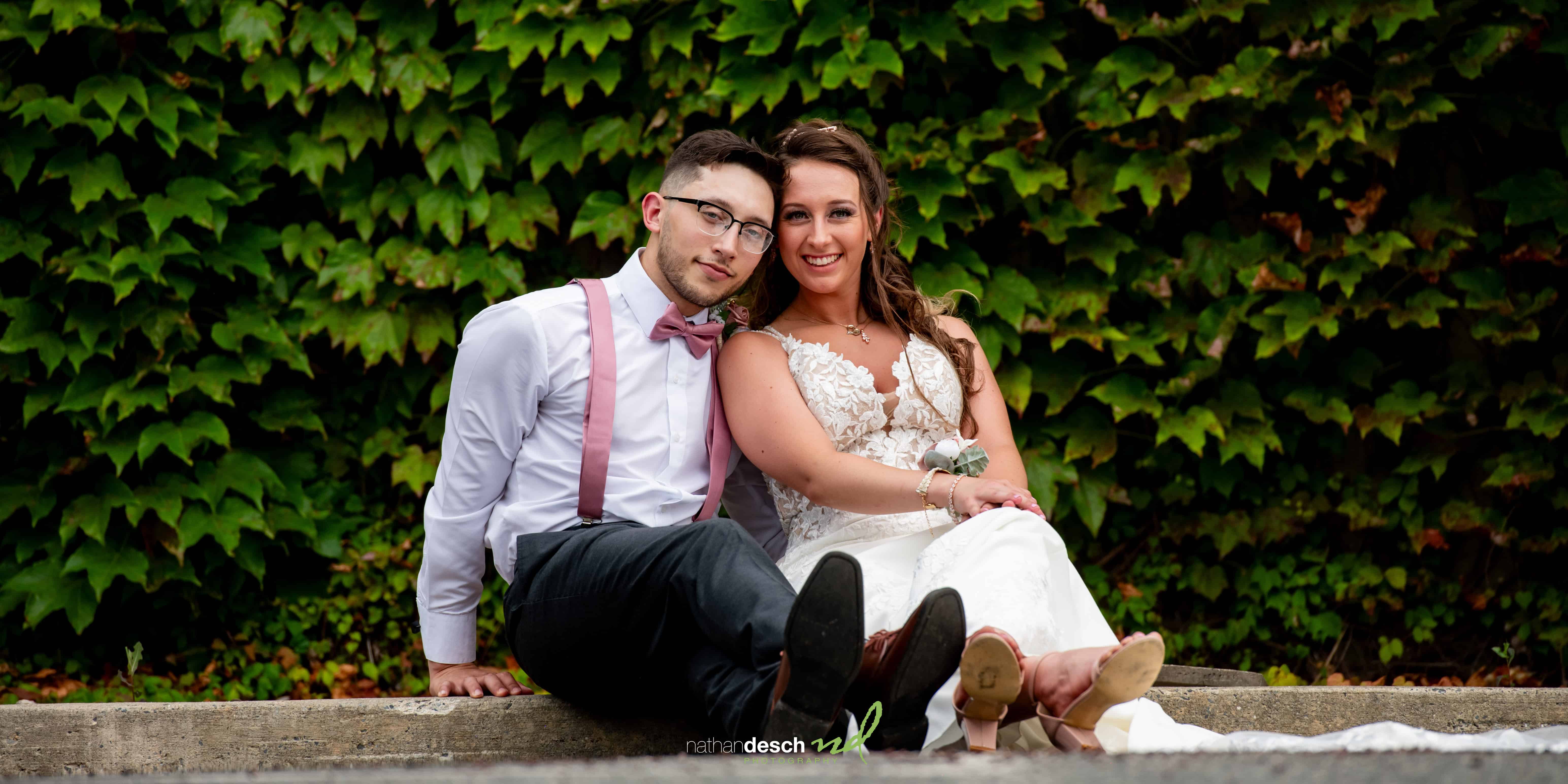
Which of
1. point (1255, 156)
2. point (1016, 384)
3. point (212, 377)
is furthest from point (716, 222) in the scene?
point (1255, 156)

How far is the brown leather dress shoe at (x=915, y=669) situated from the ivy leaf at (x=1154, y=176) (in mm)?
2094

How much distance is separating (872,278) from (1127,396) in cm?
104

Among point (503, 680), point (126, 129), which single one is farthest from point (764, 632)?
point (126, 129)

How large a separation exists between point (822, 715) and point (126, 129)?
2836mm

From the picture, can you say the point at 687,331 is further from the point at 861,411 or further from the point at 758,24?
the point at 758,24

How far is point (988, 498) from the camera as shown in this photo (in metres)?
2.34

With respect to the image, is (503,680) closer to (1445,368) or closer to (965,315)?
(965,315)

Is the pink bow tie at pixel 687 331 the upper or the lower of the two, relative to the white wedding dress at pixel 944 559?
upper

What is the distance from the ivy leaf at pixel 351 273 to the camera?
3514mm

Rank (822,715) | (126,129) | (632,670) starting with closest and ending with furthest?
(822,715) → (632,670) → (126,129)

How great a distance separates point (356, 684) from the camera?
11.8 feet

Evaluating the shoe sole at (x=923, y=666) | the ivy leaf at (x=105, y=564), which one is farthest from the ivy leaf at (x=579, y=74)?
the shoe sole at (x=923, y=666)

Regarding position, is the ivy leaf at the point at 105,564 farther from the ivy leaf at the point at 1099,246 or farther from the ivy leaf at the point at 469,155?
the ivy leaf at the point at 1099,246

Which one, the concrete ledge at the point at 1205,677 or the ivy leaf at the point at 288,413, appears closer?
the concrete ledge at the point at 1205,677
